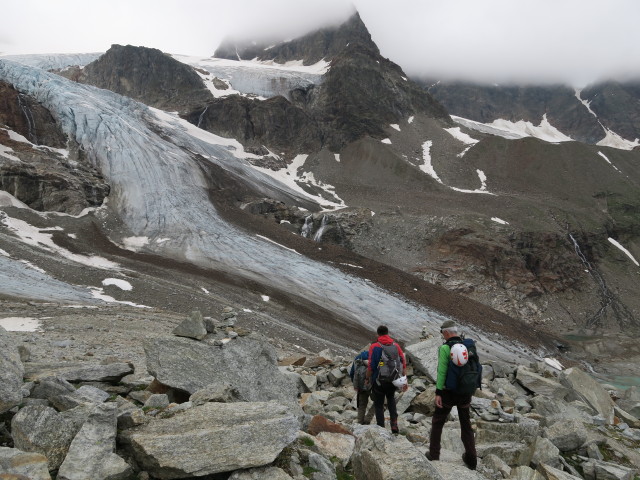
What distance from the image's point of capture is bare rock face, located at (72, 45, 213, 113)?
403ft

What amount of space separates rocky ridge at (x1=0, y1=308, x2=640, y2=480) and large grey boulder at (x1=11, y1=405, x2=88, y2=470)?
13mm

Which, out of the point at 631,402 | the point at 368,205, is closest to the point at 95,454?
the point at 631,402

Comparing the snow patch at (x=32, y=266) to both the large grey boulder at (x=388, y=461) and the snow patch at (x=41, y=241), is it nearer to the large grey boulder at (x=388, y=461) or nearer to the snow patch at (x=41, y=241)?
the snow patch at (x=41, y=241)

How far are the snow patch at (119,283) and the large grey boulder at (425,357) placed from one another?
2620 cm

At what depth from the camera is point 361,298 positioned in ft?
152

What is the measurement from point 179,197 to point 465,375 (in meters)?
59.8

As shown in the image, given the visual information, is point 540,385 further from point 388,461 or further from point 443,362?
point 388,461

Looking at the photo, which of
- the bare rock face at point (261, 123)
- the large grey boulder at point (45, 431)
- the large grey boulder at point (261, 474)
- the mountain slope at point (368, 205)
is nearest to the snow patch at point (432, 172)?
the mountain slope at point (368, 205)

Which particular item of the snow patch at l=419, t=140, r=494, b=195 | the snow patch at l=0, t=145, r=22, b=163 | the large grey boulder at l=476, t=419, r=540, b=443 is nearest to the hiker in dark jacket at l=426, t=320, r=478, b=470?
the large grey boulder at l=476, t=419, r=540, b=443

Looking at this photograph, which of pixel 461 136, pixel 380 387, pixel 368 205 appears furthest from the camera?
pixel 461 136

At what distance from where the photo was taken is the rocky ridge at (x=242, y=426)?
540cm

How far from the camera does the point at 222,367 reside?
1084 centimetres

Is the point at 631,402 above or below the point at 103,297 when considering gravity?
above

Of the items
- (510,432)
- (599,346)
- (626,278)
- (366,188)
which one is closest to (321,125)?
(366,188)
